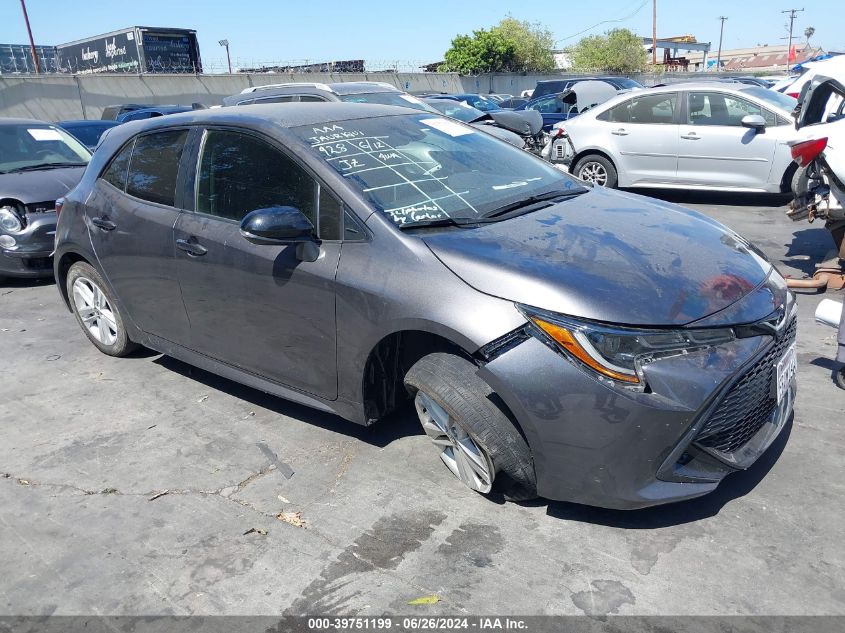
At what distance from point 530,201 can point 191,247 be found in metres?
1.86

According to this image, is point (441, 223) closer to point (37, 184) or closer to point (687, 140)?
point (37, 184)

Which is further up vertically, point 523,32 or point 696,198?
point 523,32

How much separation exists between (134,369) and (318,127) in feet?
7.72

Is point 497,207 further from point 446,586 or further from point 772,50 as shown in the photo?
point 772,50

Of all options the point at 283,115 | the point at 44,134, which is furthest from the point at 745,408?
the point at 44,134

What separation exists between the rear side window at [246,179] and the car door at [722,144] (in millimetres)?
7287

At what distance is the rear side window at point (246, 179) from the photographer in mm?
3426

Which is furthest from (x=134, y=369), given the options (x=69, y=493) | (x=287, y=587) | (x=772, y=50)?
(x=772, y=50)

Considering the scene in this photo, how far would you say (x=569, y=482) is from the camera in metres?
2.67

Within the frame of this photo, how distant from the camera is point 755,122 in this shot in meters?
8.59

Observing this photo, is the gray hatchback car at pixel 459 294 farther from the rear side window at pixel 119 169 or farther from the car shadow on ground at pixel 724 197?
the car shadow on ground at pixel 724 197

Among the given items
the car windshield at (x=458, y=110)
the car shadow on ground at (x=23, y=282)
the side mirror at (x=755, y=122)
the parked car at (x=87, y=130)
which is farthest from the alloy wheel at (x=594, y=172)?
the parked car at (x=87, y=130)

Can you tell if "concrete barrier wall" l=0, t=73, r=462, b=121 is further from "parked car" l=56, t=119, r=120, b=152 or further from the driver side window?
the driver side window

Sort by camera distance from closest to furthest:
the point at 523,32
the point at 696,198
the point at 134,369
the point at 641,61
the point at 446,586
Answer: the point at 446,586
the point at 134,369
the point at 696,198
the point at 523,32
the point at 641,61
